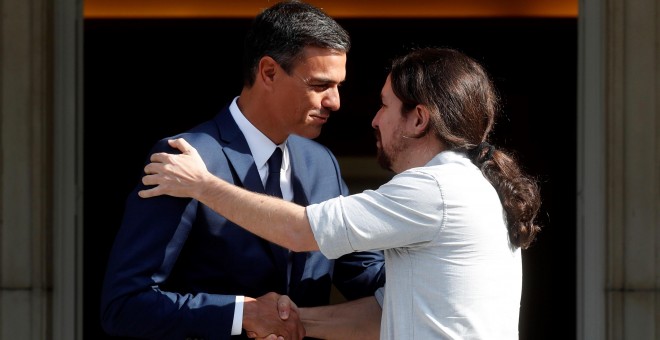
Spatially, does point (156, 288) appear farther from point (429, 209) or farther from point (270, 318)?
point (429, 209)

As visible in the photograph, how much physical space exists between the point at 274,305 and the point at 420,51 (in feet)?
2.42

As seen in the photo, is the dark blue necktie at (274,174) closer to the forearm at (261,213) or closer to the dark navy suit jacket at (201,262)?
the dark navy suit jacket at (201,262)

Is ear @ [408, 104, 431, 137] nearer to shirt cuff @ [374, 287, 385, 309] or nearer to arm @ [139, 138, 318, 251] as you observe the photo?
arm @ [139, 138, 318, 251]

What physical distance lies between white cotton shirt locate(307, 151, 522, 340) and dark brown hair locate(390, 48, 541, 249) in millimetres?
97

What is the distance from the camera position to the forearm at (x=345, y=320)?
10.7 feet

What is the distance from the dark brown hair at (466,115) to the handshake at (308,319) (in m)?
0.52

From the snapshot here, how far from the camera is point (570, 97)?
6328 millimetres

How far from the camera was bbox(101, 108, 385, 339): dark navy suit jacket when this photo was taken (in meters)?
3.12
